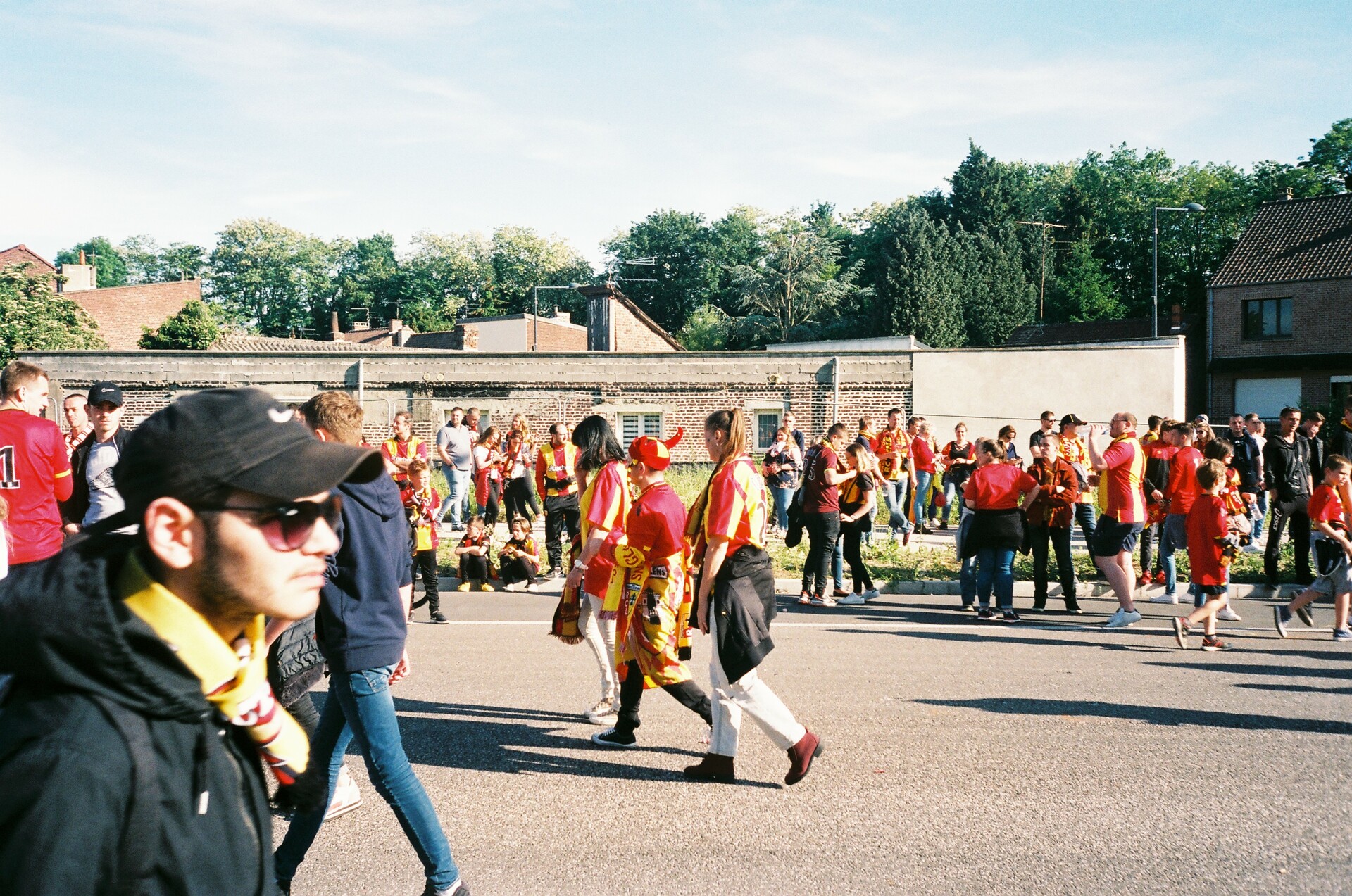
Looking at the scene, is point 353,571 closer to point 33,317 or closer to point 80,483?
point 80,483

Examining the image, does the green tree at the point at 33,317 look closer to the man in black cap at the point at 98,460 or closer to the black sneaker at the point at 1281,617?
the man in black cap at the point at 98,460

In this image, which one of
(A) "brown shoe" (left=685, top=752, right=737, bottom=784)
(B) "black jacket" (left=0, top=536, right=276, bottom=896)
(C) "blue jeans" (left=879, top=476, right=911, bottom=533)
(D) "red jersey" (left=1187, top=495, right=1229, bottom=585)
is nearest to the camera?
(B) "black jacket" (left=0, top=536, right=276, bottom=896)

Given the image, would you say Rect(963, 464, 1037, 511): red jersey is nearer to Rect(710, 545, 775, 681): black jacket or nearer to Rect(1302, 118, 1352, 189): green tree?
Rect(710, 545, 775, 681): black jacket

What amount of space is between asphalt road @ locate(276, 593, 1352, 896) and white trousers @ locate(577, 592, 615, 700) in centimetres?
33

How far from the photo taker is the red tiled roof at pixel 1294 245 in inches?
1788

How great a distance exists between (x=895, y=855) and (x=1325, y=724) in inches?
152

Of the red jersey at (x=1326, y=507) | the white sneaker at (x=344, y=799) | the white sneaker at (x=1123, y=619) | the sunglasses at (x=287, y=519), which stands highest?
the sunglasses at (x=287, y=519)

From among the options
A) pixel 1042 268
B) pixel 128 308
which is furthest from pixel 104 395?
pixel 1042 268

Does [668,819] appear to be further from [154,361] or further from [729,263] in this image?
[729,263]

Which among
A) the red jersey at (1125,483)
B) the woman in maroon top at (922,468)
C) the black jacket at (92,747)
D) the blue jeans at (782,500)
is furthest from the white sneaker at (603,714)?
the woman in maroon top at (922,468)

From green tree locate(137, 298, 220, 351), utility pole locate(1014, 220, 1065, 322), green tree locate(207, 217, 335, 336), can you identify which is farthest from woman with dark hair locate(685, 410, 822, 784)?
green tree locate(207, 217, 335, 336)

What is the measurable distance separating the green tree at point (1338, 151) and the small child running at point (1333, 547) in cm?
6065

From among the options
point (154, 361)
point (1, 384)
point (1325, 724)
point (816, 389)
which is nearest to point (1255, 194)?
point (816, 389)

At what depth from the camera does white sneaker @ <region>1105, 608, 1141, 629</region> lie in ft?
35.3
